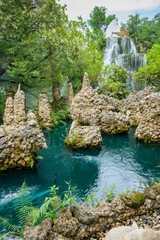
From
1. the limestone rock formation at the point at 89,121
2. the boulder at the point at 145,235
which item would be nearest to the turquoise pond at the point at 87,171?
the limestone rock formation at the point at 89,121

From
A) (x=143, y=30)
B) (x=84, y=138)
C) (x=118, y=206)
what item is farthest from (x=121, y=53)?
(x=118, y=206)

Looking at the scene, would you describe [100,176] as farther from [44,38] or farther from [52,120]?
[44,38]

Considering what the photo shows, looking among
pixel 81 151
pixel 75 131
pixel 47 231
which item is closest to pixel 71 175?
pixel 81 151

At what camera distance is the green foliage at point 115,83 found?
19.4m

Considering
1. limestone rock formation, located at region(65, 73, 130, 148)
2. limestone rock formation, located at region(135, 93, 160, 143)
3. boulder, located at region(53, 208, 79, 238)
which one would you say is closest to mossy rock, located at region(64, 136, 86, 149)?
limestone rock formation, located at region(65, 73, 130, 148)

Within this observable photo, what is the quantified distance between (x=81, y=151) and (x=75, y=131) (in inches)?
46.8

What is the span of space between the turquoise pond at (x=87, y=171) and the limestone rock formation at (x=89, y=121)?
2.20 feet

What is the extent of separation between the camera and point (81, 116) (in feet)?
33.1

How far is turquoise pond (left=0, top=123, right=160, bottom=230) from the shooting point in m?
5.36

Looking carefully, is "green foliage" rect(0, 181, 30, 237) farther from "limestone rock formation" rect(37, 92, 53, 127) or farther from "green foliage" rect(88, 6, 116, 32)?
"green foliage" rect(88, 6, 116, 32)

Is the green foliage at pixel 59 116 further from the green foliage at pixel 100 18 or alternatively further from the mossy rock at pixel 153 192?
the green foliage at pixel 100 18

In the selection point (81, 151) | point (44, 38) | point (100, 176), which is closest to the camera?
point (100, 176)

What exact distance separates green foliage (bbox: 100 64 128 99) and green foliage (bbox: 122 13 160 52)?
9911 mm

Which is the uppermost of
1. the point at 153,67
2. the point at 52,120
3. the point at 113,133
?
the point at 153,67
